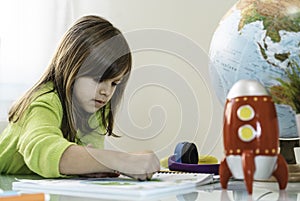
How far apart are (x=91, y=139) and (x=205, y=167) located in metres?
0.38

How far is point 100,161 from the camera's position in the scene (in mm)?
822

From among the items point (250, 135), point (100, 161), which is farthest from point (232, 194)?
point (100, 161)

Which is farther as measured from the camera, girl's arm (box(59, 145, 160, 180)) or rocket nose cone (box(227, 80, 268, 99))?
girl's arm (box(59, 145, 160, 180))

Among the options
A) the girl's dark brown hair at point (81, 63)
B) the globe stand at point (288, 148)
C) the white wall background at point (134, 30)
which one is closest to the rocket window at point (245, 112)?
the globe stand at point (288, 148)

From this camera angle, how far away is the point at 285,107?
77cm

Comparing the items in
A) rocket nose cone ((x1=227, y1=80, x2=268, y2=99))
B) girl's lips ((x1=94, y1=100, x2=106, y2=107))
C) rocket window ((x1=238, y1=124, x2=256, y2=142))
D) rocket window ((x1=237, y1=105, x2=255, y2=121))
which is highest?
rocket nose cone ((x1=227, y1=80, x2=268, y2=99))

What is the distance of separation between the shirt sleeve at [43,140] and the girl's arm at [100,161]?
0.01m

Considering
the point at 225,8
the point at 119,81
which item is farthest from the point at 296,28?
the point at 225,8

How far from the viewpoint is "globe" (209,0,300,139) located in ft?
2.59

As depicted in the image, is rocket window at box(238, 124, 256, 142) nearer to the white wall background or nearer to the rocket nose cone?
the rocket nose cone

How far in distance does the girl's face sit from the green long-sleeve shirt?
55 millimetres

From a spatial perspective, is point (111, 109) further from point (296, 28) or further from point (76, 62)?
point (296, 28)

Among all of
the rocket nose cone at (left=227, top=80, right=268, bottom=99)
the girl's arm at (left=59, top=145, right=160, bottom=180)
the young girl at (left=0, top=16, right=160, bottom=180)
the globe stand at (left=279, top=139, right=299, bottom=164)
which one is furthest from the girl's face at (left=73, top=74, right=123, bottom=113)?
the rocket nose cone at (left=227, top=80, right=268, bottom=99)

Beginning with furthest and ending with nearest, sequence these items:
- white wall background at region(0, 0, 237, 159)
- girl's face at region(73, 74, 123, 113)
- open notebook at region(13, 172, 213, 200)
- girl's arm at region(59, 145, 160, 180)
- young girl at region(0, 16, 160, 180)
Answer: white wall background at region(0, 0, 237, 159) → girl's face at region(73, 74, 123, 113) → young girl at region(0, 16, 160, 180) → girl's arm at region(59, 145, 160, 180) → open notebook at region(13, 172, 213, 200)
